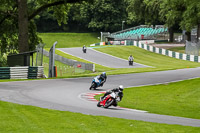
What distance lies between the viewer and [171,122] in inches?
539

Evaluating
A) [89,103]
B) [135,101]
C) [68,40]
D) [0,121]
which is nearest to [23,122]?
[0,121]

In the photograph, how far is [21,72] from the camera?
101 feet

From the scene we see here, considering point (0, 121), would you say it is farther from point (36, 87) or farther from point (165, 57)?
point (165, 57)

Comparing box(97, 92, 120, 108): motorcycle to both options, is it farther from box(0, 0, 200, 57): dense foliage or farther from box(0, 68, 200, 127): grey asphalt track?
box(0, 0, 200, 57): dense foliage

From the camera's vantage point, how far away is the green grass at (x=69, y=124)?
1123 cm

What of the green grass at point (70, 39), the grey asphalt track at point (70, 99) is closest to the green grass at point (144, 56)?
the grey asphalt track at point (70, 99)

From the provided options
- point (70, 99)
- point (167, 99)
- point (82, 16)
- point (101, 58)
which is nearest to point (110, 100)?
point (70, 99)

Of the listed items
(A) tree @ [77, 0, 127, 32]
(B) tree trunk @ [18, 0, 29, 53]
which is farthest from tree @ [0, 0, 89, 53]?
(A) tree @ [77, 0, 127, 32]

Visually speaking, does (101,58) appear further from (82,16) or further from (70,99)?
(82,16)

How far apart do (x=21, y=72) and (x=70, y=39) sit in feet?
237

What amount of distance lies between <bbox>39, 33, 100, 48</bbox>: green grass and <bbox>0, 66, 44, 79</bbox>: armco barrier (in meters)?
66.9

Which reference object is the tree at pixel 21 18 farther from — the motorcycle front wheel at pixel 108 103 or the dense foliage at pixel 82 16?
the motorcycle front wheel at pixel 108 103

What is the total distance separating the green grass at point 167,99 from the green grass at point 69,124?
3.60 metres

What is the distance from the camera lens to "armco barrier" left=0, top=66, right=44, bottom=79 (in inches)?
1185
